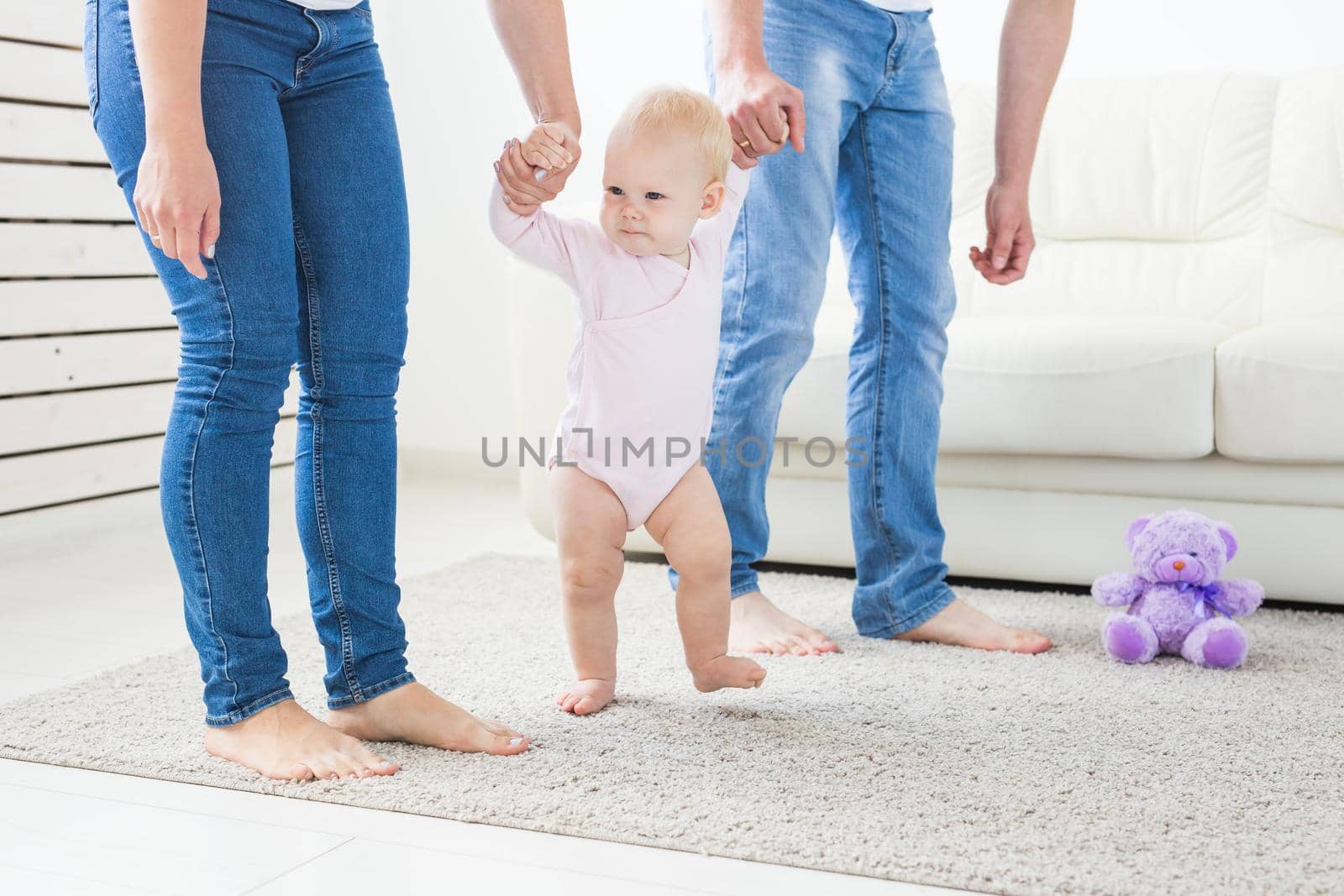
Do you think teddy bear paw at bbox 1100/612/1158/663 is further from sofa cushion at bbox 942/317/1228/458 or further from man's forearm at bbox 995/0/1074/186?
man's forearm at bbox 995/0/1074/186

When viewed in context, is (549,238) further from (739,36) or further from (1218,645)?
(1218,645)

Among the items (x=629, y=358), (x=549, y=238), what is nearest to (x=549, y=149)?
(x=549, y=238)

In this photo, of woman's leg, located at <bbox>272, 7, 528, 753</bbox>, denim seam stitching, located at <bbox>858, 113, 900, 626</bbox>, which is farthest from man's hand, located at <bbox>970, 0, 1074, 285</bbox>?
woman's leg, located at <bbox>272, 7, 528, 753</bbox>

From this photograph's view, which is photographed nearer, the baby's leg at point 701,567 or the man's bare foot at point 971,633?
the baby's leg at point 701,567

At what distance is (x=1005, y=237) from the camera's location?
1.79 meters

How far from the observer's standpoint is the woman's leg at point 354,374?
1.24m

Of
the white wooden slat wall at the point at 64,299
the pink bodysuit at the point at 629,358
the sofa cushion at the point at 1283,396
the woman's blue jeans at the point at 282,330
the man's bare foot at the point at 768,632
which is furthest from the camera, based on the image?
the white wooden slat wall at the point at 64,299

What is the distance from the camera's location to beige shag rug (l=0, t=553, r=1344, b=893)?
1.08 metres

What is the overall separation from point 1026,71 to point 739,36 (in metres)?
0.51

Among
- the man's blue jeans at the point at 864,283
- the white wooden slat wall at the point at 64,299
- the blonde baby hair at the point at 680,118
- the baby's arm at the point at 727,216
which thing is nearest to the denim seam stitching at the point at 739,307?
the man's blue jeans at the point at 864,283

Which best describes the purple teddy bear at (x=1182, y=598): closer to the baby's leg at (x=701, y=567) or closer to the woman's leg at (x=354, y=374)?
the baby's leg at (x=701, y=567)

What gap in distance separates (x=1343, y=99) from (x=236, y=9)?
6.77 feet

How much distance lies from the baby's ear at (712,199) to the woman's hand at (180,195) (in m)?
0.51

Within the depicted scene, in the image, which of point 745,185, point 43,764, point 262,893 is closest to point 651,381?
point 745,185
